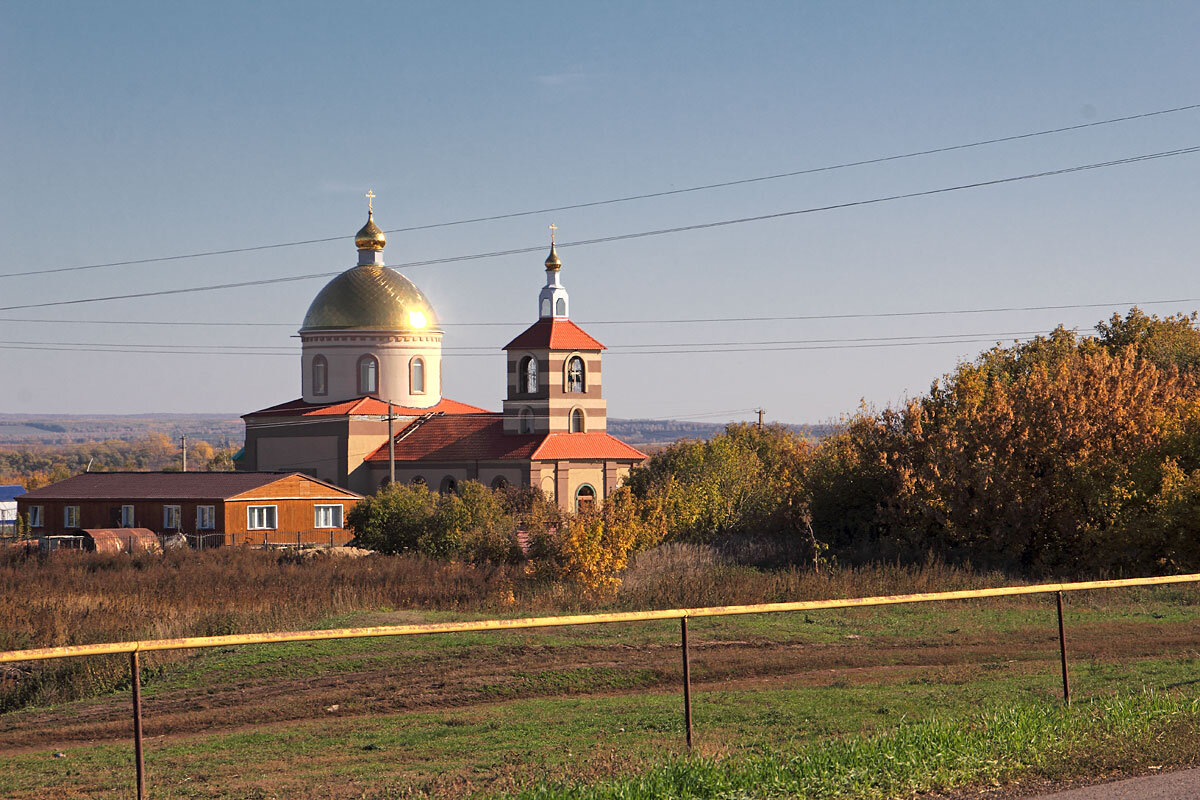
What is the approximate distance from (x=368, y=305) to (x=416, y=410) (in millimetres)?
6402

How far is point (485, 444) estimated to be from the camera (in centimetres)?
6406

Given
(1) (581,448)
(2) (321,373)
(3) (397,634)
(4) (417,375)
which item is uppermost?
(2) (321,373)

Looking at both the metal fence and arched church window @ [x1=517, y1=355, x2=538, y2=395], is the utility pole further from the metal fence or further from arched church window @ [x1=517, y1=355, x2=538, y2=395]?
the metal fence

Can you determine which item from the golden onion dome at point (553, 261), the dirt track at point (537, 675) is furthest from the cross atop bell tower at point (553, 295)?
the dirt track at point (537, 675)

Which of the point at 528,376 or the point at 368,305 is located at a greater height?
the point at 368,305

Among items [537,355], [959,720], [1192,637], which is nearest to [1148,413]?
[1192,637]

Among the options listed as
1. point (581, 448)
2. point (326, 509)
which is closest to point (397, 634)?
point (326, 509)

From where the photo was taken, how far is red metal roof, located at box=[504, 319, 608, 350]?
211 ft

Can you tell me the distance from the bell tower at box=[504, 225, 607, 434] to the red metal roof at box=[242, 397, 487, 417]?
4.65 m

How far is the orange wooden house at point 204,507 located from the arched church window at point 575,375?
12.4 meters

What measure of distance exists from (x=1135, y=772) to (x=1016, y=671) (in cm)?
602

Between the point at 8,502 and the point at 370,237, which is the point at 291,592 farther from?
the point at 8,502

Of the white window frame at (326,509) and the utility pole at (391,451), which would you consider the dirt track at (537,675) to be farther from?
the white window frame at (326,509)

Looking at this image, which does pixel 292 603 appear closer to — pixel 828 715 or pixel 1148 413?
pixel 828 715
